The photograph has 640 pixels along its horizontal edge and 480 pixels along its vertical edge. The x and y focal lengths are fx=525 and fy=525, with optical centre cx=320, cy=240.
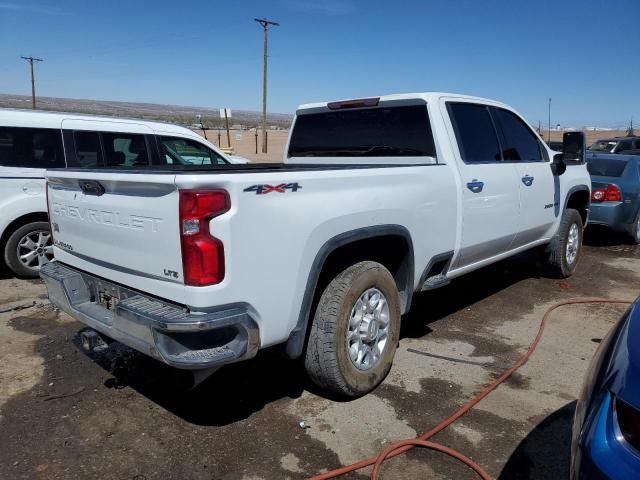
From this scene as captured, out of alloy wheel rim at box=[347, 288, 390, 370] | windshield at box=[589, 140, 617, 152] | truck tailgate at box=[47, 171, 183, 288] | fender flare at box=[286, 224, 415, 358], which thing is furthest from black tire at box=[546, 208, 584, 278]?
windshield at box=[589, 140, 617, 152]

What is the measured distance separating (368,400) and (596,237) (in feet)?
25.8

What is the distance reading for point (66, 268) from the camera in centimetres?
349

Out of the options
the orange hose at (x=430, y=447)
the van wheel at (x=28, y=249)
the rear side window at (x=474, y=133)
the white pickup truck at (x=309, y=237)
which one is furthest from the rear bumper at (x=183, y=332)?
the van wheel at (x=28, y=249)

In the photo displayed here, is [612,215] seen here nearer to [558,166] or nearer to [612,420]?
[558,166]

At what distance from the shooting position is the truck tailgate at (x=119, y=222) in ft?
8.51

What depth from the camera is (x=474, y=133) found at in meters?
4.51

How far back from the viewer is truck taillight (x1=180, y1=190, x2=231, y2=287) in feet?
8.11

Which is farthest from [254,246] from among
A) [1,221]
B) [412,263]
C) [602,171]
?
[602,171]

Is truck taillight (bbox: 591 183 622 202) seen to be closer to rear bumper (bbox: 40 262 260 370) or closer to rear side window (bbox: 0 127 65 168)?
rear bumper (bbox: 40 262 260 370)

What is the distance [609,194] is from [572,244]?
2490 mm

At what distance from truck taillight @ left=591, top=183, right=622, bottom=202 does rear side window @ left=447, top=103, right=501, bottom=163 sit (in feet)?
15.2

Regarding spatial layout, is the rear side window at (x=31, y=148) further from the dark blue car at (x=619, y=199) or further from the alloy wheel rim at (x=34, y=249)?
the dark blue car at (x=619, y=199)

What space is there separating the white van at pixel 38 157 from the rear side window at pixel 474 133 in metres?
3.52

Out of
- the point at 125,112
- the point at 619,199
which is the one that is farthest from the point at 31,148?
the point at 125,112
